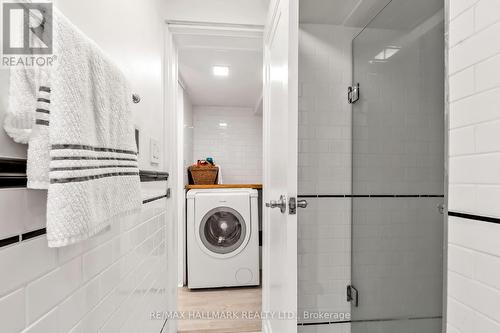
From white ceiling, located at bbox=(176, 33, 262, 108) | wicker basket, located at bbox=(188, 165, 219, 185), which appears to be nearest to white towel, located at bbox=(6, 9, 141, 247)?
white ceiling, located at bbox=(176, 33, 262, 108)

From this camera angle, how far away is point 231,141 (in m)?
4.02

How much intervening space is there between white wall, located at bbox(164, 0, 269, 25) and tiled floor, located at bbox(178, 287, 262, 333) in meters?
2.12

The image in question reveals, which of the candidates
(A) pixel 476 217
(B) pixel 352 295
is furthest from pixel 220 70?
(A) pixel 476 217

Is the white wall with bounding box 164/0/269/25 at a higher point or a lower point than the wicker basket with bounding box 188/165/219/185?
higher

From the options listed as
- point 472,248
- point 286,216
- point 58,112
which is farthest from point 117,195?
point 472,248

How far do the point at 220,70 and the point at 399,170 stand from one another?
2028 mm

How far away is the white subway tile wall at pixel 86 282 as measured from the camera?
46 centimetres

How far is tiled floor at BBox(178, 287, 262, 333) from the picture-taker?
70.1 inches

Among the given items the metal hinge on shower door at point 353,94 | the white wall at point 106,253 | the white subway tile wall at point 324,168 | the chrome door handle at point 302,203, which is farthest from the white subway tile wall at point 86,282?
the metal hinge on shower door at point 353,94

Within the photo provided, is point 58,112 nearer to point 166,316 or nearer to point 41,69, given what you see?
point 41,69

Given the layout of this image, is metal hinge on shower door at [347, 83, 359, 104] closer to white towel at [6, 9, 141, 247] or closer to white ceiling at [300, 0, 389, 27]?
white ceiling at [300, 0, 389, 27]

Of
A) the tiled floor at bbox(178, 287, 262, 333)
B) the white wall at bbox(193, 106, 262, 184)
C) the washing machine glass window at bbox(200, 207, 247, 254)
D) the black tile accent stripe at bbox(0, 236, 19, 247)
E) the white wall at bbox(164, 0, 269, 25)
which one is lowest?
the tiled floor at bbox(178, 287, 262, 333)

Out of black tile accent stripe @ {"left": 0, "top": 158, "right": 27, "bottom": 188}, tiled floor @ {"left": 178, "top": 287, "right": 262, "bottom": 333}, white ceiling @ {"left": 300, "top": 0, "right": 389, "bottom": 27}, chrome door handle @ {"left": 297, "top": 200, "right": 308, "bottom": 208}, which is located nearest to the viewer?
black tile accent stripe @ {"left": 0, "top": 158, "right": 27, "bottom": 188}

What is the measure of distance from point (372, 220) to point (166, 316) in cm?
146
